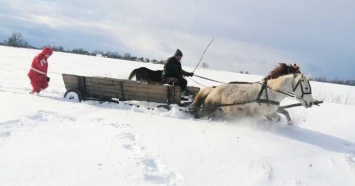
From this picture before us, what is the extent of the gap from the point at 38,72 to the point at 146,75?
121 inches

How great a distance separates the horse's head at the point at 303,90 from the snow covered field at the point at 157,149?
28.4 inches

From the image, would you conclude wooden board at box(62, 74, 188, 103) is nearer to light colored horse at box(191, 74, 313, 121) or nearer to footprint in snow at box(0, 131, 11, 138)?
light colored horse at box(191, 74, 313, 121)

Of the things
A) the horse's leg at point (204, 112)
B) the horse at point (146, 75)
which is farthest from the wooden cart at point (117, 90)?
the horse at point (146, 75)

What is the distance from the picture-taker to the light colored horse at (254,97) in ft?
22.4

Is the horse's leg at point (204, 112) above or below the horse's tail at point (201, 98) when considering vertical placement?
below

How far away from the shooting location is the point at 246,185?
4383 mm

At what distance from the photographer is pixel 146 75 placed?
10844 mm

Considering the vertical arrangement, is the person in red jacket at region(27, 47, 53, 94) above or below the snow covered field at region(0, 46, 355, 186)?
above

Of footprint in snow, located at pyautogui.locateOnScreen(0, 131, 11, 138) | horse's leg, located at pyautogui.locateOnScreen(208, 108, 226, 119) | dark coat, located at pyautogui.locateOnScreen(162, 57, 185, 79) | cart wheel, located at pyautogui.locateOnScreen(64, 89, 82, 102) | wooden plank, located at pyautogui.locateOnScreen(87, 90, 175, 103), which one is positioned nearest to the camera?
footprint in snow, located at pyautogui.locateOnScreen(0, 131, 11, 138)

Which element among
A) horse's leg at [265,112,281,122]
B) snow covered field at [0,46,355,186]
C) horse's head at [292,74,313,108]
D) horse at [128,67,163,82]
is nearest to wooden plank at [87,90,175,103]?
snow covered field at [0,46,355,186]

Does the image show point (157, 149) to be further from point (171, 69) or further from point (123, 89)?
point (171, 69)

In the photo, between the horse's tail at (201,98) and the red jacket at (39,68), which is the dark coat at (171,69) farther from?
the red jacket at (39,68)

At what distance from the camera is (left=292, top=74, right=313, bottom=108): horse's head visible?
6766 mm

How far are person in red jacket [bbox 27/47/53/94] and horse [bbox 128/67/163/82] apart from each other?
2.45 meters
